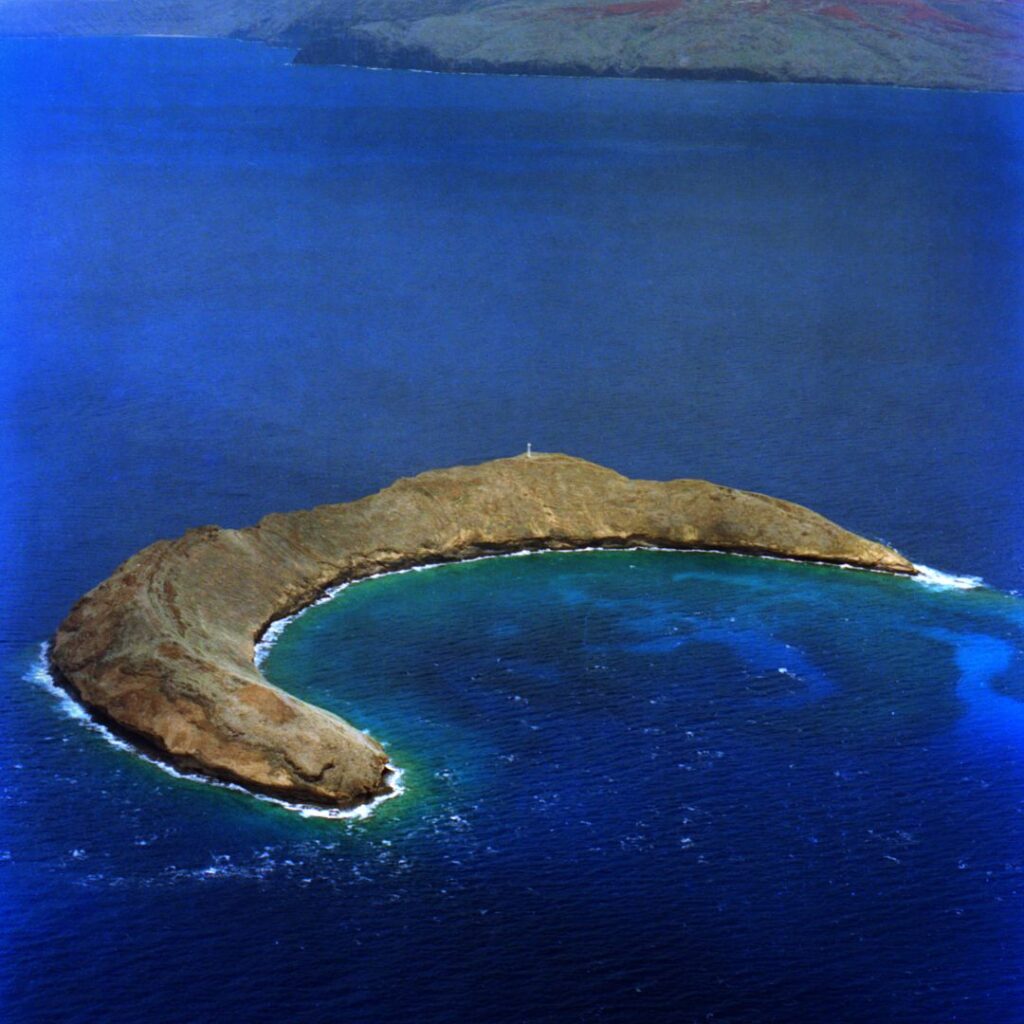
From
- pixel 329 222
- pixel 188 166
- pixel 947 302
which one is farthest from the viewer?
pixel 188 166

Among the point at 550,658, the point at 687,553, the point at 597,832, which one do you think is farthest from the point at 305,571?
the point at 597,832

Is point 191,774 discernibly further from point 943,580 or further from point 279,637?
point 943,580

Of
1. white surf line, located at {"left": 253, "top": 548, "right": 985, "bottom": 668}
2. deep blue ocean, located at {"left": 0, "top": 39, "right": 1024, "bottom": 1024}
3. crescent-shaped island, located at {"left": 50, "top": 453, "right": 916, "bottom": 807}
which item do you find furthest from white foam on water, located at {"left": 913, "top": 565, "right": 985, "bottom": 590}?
crescent-shaped island, located at {"left": 50, "top": 453, "right": 916, "bottom": 807}

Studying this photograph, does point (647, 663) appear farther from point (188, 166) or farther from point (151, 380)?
point (188, 166)

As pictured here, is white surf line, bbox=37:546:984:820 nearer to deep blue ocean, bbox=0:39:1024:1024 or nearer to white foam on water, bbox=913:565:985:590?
white foam on water, bbox=913:565:985:590

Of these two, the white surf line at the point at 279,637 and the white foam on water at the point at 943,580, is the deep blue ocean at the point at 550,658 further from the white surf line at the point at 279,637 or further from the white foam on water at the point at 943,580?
the white foam on water at the point at 943,580

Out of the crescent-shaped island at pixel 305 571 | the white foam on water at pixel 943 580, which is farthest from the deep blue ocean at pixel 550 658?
the crescent-shaped island at pixel 305 571

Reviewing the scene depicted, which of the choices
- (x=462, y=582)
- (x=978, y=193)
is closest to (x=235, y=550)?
(x=462, y=582)
